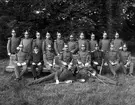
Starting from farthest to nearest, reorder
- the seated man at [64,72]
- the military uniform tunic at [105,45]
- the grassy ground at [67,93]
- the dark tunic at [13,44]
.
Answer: the military uniform tunic at [105,45] < the dark tunic at [13,44] < the seated man at [64,72] < the grassy ground at [67,93]

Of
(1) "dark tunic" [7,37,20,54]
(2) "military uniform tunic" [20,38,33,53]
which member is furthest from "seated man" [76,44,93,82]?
(1) "dark tunic" [7,37,20,54]

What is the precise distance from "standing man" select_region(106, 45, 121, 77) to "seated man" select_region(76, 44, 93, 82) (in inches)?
40.6

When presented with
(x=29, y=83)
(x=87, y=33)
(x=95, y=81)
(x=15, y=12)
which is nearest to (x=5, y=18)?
(x=15, y=12)

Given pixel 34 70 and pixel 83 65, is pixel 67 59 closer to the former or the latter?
pixel 83 65

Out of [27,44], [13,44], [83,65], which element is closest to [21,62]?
[27,44]

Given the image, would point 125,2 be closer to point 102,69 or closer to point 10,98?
point 102,69

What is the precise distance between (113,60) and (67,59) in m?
2.07

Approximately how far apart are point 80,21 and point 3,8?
15.0ft

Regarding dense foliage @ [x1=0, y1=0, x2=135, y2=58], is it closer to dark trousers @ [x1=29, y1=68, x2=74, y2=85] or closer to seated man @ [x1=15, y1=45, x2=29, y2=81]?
seated man @ [x1=15, y1=45, x2=29, y2=81]

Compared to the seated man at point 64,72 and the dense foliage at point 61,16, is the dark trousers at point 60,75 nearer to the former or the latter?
the seated man at point 64,72

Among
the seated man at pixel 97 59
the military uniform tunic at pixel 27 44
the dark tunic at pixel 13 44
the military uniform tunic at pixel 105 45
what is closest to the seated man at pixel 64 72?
the seated man at pixel 97 59

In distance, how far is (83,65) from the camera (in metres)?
8.02

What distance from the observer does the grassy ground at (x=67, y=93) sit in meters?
5.50

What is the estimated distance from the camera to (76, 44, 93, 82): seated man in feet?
25.7
